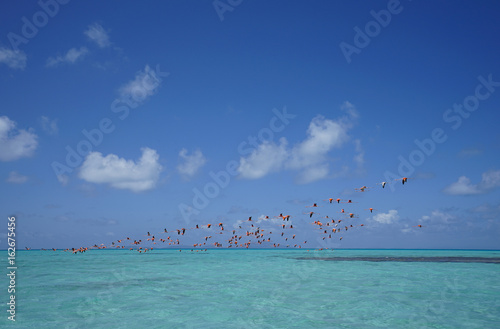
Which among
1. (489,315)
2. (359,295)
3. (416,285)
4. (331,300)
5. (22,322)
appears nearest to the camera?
(22,322)

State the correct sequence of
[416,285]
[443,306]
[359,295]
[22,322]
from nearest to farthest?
[22,322] → [443,306] → [359,295] → [416,285]

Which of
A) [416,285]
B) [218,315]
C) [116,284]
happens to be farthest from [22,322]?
[416,285]

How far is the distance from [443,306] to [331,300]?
7.27 meters

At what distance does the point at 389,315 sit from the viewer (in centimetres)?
2073

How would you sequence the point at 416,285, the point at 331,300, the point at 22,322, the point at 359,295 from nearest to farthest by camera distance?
the point at 22,322
the point at 331,300
the point at 359,295
the point at 416,285

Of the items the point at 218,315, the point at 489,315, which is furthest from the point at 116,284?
the point at 489,315

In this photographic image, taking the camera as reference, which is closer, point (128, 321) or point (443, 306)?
point (128, 321)

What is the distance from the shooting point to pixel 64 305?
2358cm

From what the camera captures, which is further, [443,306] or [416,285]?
[416,285]

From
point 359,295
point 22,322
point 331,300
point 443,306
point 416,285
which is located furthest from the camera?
point 416,285

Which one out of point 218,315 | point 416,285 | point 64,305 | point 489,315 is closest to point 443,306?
point 489,315

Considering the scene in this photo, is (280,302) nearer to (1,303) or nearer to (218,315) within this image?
(218,315)

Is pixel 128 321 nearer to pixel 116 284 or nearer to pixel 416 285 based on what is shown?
pixel 116 284

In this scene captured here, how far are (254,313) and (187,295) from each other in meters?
8.36
